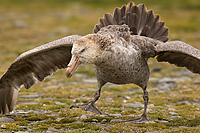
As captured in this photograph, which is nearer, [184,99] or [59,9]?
[184,99]

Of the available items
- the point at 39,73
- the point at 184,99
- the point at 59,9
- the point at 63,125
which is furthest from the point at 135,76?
the point at 59,9

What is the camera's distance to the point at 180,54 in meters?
7.92

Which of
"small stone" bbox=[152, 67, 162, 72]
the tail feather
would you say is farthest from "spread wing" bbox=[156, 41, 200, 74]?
"small stone" bbox=[152, 67, 162, 72]

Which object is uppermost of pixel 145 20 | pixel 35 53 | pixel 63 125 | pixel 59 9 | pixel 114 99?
pixel 59 9

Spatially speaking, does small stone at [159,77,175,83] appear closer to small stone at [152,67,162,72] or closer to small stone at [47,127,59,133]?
small stone at [152,67,162,72]

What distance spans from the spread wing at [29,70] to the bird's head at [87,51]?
1922mm

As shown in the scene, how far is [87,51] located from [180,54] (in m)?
2.77

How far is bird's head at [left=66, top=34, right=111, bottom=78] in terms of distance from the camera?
5875 millimetres

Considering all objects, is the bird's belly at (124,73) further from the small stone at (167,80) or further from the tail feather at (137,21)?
the small stone at (167,80)

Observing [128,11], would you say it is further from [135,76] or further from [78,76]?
[78,76]

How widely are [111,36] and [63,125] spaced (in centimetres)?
207

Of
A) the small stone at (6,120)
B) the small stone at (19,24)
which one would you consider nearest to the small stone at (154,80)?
the small stone at (6,120)

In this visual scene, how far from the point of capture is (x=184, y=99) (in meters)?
9.87

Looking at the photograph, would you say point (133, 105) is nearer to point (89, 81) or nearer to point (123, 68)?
point (123, 68)
